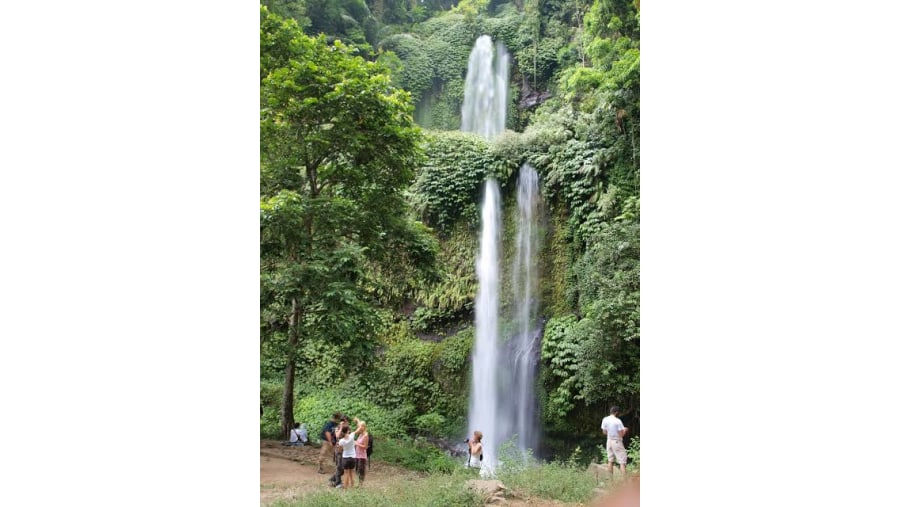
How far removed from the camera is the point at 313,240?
6.45m

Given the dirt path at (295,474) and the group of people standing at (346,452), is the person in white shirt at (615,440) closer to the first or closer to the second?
the dirt path at (295,474)

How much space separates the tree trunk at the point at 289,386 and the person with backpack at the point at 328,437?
0.35m

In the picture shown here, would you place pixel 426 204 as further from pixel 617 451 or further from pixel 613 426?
pixel 617 451

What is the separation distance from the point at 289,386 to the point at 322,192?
6.49ft

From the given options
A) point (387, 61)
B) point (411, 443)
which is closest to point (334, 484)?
point (411, 443)

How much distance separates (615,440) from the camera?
6.55m

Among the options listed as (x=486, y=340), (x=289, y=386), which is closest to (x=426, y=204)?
(x=486, y=340)

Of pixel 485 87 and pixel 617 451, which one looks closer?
pixel 617 451

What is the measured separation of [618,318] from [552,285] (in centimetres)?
76

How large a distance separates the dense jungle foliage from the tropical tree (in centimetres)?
2

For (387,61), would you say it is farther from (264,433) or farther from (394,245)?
(264,433)

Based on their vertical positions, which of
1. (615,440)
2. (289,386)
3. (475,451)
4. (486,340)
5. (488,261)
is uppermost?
(488,261)

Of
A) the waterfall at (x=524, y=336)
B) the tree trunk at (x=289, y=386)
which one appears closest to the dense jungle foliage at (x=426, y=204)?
the tree trunk at (x=289, y=386)
